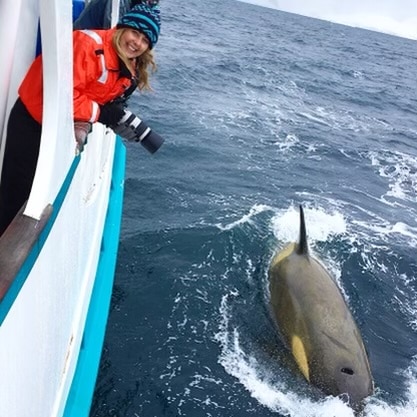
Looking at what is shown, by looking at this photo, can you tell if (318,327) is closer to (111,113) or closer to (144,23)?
(111,113)

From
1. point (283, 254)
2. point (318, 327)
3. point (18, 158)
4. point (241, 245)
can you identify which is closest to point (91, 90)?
point (18, 158)

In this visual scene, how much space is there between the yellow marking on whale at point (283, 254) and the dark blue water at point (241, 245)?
0.23 metres

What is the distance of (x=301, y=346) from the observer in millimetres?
7031

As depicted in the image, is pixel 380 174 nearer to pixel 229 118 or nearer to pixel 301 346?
pixel 229 118

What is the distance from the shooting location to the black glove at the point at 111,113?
13.4ft

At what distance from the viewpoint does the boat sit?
259 centimetres

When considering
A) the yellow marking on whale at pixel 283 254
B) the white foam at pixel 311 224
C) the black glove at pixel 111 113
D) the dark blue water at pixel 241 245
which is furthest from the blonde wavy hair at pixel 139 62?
the white foam at pixel 311 224

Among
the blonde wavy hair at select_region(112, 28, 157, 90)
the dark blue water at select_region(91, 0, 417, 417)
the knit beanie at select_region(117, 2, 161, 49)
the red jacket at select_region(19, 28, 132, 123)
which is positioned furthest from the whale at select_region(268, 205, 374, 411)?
the knit beanie at select_region(117, 2, 161, 49)

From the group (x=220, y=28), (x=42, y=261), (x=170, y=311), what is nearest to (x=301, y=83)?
(x=220, y=28)

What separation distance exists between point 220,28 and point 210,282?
37320 mm

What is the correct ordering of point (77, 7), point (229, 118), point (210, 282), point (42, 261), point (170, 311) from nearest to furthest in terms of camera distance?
point (42, 261), point (77, 7), point (170, 311), point (210, 282), point (229, 118)

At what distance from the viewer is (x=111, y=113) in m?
4.09

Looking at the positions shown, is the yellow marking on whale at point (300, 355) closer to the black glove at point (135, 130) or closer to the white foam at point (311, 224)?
the white foam at point (311, 224)

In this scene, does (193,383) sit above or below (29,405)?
below
